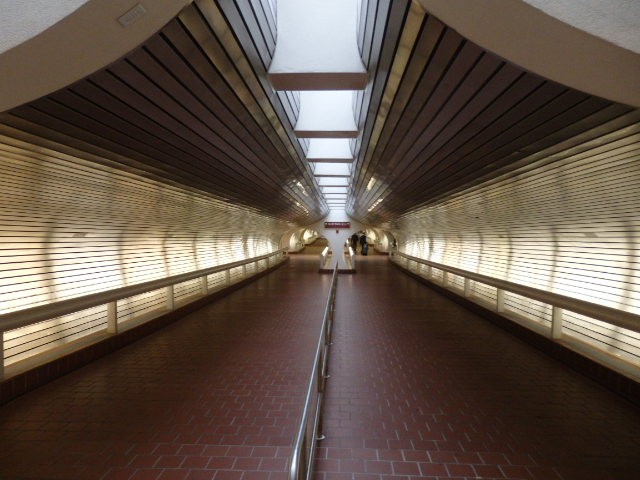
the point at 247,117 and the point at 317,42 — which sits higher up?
the point at 317,42

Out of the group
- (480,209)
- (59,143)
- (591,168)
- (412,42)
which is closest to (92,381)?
(59,143)

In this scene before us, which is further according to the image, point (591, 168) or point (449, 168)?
point (449, 168)

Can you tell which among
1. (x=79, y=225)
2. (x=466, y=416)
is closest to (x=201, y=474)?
(x=466, y=416)

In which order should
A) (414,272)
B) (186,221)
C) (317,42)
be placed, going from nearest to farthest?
(317,42) < (186,221) < (414,272)

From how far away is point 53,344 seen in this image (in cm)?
579

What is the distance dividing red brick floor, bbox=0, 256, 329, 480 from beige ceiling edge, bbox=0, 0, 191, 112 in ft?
8.59

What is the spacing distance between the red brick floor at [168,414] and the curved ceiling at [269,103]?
2.57 m

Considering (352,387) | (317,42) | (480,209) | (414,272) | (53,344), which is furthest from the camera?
(414,272)

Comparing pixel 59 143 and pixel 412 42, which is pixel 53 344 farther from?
pixel 412 42

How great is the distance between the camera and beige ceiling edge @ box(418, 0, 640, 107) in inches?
75.6

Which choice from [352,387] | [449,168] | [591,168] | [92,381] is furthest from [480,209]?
[92,381]

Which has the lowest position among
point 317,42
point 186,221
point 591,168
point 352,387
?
point 352,387

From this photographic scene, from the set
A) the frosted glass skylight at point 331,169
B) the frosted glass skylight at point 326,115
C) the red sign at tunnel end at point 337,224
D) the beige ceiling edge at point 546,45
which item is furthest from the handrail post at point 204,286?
the red sign at tunnel end at point 337,224

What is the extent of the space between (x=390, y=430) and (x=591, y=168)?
346 centimetres
